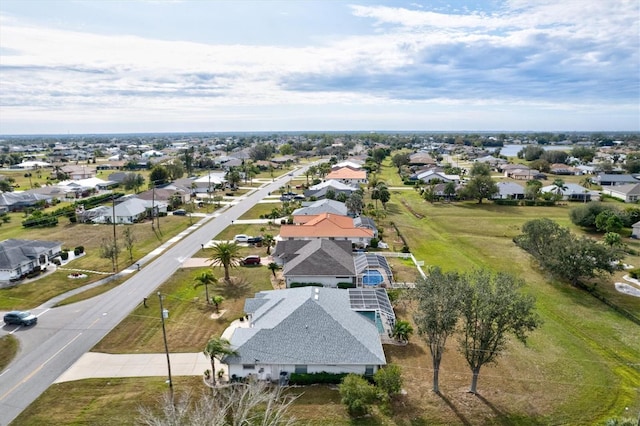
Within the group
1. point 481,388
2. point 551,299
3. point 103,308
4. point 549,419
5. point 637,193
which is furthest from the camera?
point 637,193

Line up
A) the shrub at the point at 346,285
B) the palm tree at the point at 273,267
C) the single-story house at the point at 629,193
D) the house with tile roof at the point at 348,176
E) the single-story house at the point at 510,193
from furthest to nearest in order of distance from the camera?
the house with tile roof at the point at 348,176
the single-story house at the point at 510,193
the single-story house at the point at 629,193
the palm tree at the point at 273,267
the shrub at the point at 346,285

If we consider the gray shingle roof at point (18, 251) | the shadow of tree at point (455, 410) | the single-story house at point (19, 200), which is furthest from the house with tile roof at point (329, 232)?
the single-story house at point (19, 200)

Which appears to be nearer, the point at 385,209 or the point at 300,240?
the point at 300,240

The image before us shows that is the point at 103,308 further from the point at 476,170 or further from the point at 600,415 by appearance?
the point at 476,170

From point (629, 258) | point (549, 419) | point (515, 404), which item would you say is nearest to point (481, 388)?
point (515, 404)

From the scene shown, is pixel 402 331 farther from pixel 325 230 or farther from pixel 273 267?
pixel 325 230

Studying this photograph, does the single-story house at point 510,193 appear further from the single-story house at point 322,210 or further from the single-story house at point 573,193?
the single-story house at point 322,210

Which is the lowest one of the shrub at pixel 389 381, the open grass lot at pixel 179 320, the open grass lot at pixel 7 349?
the open grass lot at pixel 7 349
